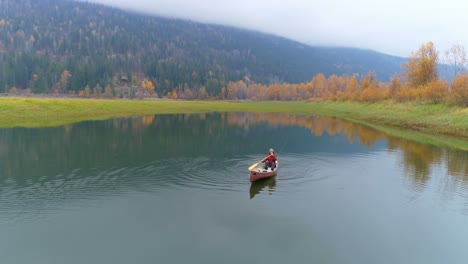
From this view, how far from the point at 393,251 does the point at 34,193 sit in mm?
24449

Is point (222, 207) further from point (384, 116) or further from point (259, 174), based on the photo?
point (384, 116)

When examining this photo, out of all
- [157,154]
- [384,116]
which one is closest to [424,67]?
[384,116]

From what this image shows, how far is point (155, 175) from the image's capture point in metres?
32.2

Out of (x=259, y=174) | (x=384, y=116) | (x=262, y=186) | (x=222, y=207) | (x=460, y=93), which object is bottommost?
(x=222, y=207)

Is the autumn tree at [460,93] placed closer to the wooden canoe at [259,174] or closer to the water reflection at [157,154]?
the water reflection at [157,154]

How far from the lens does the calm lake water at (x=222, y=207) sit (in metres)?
18.2

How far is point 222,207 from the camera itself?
2417 cm

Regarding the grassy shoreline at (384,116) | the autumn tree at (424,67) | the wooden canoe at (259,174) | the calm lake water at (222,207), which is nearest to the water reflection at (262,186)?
the calm lake water at (222,207)

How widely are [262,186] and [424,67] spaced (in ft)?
317

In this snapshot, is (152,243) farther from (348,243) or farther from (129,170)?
(129,170)

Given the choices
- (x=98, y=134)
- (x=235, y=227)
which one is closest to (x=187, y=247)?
(x=235, y=227)

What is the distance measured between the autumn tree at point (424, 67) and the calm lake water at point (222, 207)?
6853 cm

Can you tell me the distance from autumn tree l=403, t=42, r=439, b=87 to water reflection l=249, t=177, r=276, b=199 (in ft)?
300

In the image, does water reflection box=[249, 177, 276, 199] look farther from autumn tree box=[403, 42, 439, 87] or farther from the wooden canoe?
autumn tree box=[403, 42, 439, 87]
